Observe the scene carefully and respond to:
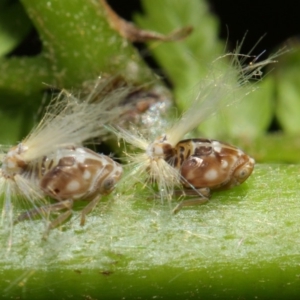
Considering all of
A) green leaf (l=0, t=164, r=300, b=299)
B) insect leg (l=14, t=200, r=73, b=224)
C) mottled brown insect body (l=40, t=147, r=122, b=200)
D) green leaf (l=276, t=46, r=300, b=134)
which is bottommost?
green leaf (l=276, t=46, r=300, b=134)

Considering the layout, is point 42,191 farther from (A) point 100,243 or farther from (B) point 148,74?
(B) point 148,74

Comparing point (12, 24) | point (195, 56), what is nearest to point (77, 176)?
point (12, 24)

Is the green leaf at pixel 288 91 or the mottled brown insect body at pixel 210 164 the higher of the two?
the mottled brown insect body at pixel 210 164

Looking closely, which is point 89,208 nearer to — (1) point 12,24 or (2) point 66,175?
(2) point 66,175

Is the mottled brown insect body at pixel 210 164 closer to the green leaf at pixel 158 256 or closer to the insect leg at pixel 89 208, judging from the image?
the green leaf at pixel 158 256

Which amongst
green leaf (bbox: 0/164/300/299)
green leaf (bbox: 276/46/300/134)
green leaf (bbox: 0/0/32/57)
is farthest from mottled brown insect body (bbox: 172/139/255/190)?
green leaf (bbox: 276/46/300/134)

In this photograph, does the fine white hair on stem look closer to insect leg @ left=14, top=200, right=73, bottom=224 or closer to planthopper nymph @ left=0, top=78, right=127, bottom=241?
planthopper nymph @ left=0, top=78, right=127, bottom=241

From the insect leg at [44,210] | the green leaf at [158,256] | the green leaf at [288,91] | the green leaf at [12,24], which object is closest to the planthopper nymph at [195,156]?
the green leaf at [158,256]
